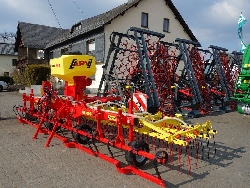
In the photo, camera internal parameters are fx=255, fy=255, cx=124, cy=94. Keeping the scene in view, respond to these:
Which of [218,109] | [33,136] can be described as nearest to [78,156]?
[33,136]

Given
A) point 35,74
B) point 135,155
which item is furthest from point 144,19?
point 135,155

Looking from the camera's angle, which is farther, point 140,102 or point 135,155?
point 140,102

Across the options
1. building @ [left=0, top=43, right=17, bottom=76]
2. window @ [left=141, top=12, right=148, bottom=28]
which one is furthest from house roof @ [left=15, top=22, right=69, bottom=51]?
window @ [left=141, top=12, right=148, bottom=28]

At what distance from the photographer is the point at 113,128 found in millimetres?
6477

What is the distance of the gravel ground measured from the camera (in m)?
3.69

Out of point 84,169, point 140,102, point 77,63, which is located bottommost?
point 84,169

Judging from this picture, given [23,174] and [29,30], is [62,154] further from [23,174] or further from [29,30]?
[29,30]

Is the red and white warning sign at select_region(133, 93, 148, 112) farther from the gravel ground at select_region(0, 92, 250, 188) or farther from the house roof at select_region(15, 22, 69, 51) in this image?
the house roof at select_region(15, 22, 69, 51)

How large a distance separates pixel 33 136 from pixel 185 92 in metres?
6.05

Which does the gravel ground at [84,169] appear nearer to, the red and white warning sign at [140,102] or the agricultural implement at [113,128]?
the agricultural implement at [113,128]

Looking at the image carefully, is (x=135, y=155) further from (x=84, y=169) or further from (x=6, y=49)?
(x=6, y=49)

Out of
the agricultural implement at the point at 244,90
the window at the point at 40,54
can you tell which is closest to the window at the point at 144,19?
the agricultural implement at the point at 244,90

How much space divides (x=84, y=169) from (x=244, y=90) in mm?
6654

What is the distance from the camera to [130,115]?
14.0 feet
